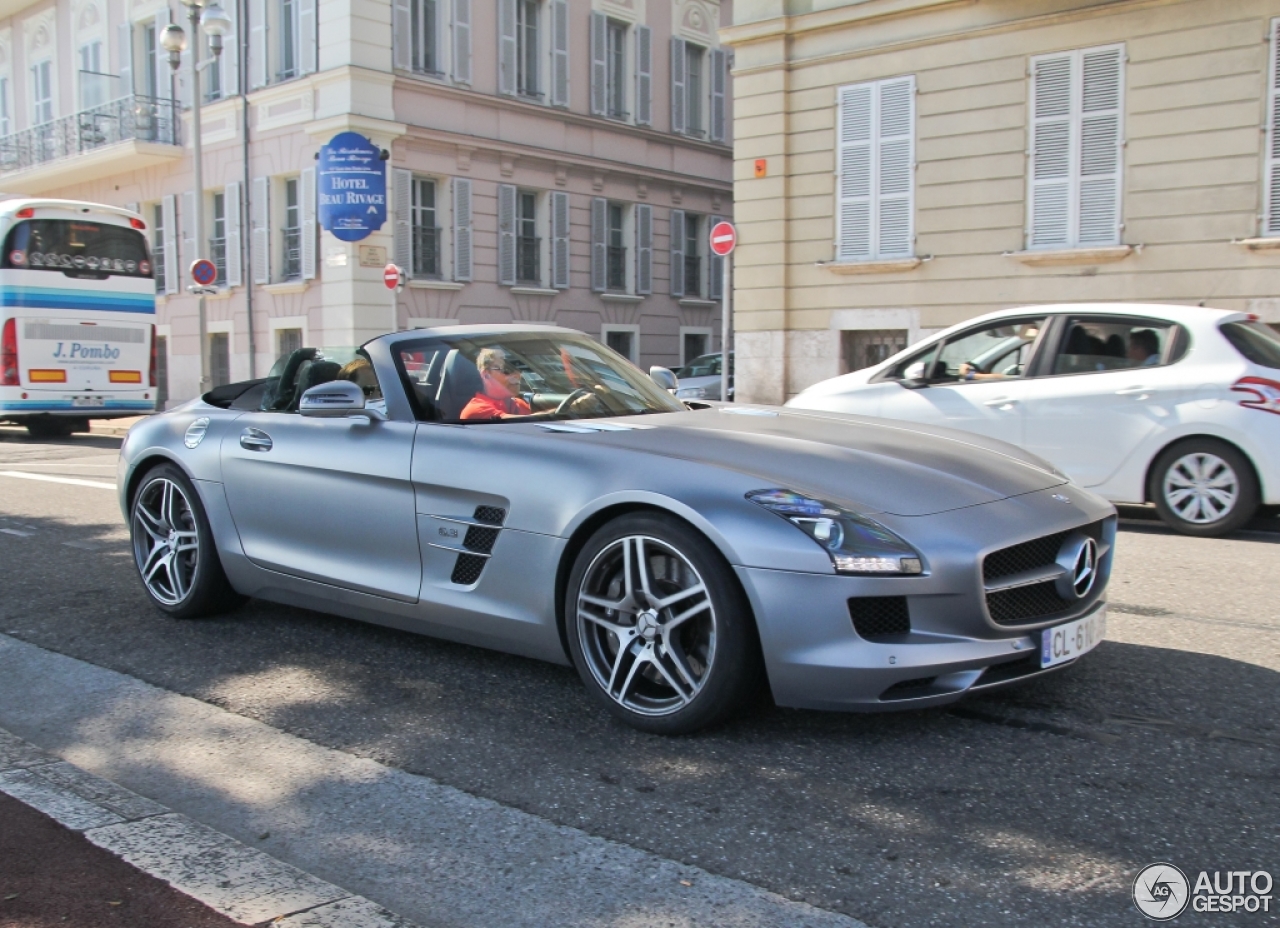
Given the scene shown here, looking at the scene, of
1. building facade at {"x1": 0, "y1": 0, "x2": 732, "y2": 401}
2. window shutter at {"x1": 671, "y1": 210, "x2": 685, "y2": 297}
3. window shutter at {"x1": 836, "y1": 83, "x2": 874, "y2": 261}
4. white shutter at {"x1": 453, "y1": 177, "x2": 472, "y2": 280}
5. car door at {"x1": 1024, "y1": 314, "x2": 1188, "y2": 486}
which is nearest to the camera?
car door at {"x1": 1024, "y1": 314, "x2": 1188, "y2": 486}

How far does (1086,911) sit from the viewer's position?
2.58m

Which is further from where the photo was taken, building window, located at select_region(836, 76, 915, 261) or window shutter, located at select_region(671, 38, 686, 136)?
window shutter, located at select_region(671, 38, 686, 136)

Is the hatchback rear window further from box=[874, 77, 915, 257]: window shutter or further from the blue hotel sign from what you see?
the blue hotel sign

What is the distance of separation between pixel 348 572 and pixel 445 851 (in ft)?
6.22

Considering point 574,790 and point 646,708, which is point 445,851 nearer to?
point 574,790

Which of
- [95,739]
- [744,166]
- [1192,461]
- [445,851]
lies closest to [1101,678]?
[445,851]

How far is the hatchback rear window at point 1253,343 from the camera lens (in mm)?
7816

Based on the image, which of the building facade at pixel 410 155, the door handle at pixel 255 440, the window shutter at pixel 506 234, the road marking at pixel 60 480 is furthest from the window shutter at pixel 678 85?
the door handle at pixel 255 440

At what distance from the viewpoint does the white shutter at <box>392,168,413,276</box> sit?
2517cm

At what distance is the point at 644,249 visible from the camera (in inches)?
1211

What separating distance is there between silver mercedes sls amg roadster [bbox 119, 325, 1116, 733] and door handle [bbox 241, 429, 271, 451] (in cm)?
2

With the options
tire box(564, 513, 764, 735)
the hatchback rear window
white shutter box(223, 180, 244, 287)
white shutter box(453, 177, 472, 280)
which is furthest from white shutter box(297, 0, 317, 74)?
tire box(564, 513, 764, 735)

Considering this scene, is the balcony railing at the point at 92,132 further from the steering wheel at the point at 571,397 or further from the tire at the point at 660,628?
the tire at the point at 660,628

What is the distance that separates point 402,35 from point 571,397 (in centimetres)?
2264
